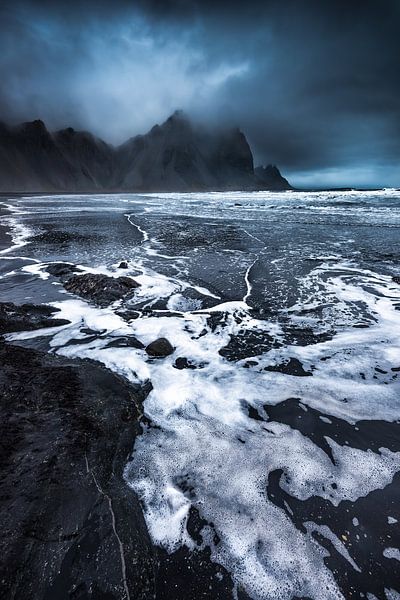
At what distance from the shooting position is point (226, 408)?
3.52m

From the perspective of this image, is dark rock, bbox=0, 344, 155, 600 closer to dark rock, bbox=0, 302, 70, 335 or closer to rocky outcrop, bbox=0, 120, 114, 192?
dark rock, bbox=0, 302, 70, 335

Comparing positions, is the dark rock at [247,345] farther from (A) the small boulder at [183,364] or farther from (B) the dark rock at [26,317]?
(B) the dark rock at [26,317]

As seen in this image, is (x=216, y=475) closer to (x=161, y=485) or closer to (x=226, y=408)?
(x=161, y=485)

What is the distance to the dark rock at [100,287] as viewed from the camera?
256 inches

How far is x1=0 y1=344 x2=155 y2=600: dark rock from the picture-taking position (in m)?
1.83

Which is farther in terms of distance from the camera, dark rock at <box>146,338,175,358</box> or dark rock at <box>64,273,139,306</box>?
dark rock at <box>64,273,139,306</box>

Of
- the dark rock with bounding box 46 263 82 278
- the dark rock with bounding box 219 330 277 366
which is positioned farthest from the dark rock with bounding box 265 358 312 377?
the dark rock with bounding box 46 263 82 278

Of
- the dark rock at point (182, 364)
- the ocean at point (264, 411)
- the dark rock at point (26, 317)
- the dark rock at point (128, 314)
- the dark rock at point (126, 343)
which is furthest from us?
→ the dark rock at point (128, 314)

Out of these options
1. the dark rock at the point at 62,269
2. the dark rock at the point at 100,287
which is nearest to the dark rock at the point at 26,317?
the dark rock at the point at 100,287

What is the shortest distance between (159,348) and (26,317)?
8.32ft

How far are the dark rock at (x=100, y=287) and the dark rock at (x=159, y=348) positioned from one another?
6.85ft

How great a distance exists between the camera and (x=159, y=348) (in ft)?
14.9

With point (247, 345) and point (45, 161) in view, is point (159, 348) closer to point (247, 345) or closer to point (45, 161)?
point (247, 345)

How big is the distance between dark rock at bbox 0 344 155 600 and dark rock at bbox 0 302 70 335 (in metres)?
1.60
